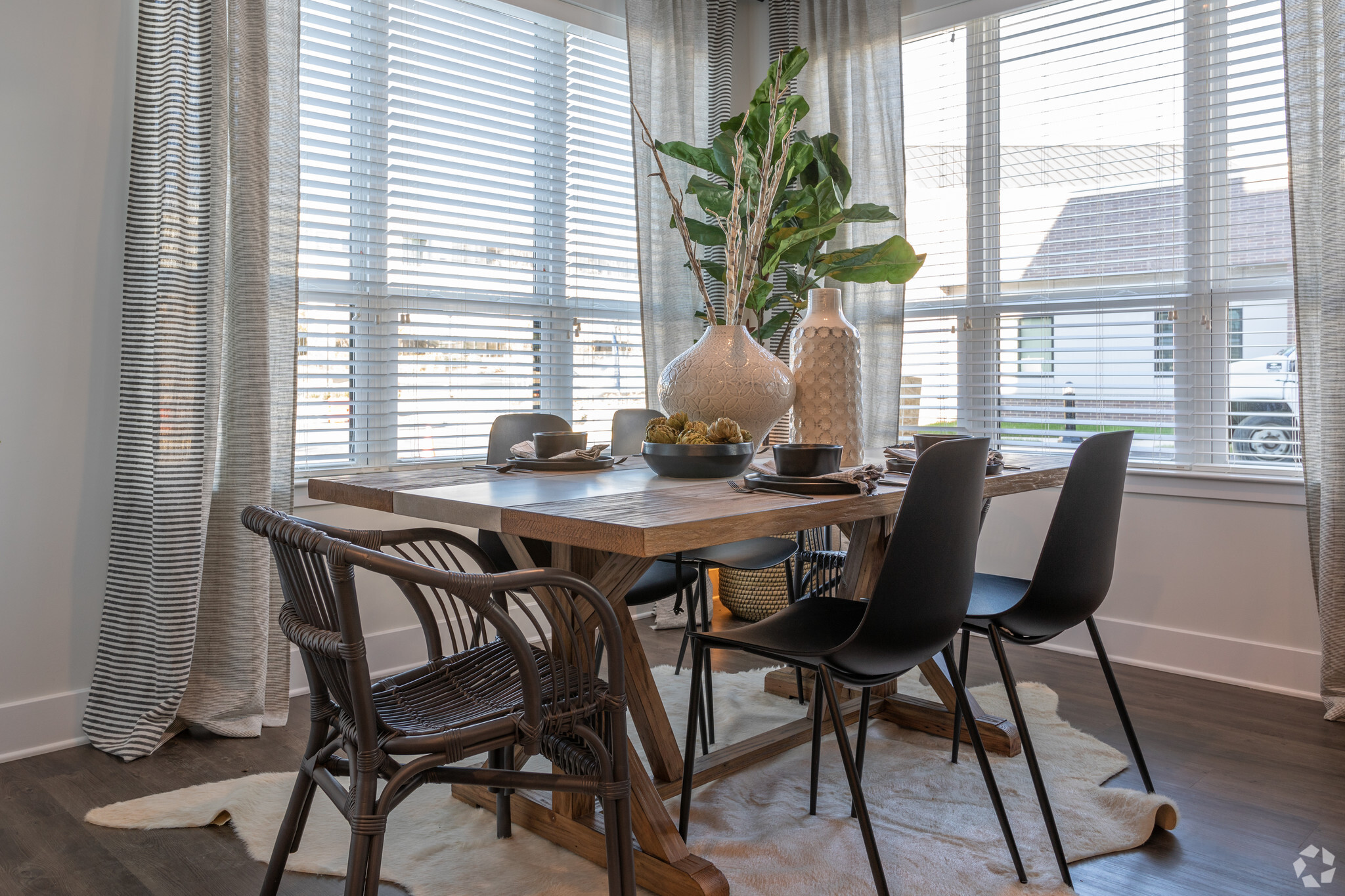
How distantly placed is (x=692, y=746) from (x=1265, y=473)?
2.27 m

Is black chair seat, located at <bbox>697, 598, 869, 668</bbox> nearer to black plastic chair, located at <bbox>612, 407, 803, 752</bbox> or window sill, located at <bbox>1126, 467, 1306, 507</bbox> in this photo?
black plastic chair, located at <bbox>612, 407, 803, 752</bbox>

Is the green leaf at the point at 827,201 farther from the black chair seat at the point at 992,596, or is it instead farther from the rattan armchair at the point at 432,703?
the rattan armchair at the point at 432,703

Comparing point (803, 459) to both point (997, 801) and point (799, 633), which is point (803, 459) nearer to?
point (799, 633)

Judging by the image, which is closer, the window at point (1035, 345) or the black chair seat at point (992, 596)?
the black chair seat at point (992, 596)

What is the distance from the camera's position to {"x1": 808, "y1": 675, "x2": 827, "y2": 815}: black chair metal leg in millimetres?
1802

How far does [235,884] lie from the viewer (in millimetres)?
1753

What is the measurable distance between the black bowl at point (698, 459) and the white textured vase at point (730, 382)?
0.17 metres

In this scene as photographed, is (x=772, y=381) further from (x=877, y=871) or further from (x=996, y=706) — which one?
(x=996, y=706)

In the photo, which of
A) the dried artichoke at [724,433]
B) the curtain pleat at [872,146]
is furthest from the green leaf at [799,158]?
the dried artichoke at [724,433]

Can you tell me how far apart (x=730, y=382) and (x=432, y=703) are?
93 cm

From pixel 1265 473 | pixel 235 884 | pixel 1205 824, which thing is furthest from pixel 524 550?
pixel 1265 473

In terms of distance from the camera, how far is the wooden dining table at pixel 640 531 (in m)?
1.37

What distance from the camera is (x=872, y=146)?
376 centimetres

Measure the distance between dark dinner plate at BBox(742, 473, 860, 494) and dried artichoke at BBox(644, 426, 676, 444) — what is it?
Answer: 9.6 inches
